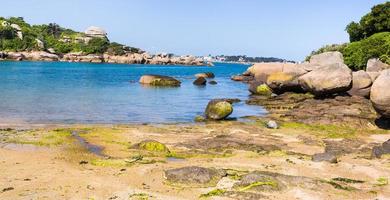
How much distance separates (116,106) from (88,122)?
9337 millimetres

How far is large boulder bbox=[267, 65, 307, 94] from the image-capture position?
133ft

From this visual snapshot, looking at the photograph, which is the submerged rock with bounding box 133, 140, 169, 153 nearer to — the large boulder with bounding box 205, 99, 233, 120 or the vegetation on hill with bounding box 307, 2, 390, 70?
the large boulder with bounding box 205, 99, 233, 120

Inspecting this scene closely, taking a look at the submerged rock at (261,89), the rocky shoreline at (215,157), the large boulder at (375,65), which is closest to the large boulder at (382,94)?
the rocky shoreline at (215,157)

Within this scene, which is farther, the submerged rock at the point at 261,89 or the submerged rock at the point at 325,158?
the submerged rock at the point at 261,89

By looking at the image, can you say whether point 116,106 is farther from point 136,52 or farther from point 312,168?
point 136,52

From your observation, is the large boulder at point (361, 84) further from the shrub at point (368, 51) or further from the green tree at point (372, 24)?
the green tree at point (372, 24)

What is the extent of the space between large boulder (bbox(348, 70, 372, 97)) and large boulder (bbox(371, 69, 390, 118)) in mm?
9781

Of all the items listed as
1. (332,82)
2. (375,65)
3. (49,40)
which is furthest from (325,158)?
(49,40)

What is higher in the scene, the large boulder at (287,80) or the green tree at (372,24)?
the green tree at (372,24)

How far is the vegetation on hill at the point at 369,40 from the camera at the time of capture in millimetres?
45219

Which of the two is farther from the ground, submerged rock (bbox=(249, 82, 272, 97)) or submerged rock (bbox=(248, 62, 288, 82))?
submerged rock (bbox=(248, 62, 288, 82))

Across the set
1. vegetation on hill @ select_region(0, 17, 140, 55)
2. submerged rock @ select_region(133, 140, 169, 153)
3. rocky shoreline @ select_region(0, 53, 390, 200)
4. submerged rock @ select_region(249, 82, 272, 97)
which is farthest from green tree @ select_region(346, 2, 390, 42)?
vegetation on hill @ select_region(0, 17, 140, 55)

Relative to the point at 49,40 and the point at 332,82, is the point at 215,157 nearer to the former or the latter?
the point at 332,82

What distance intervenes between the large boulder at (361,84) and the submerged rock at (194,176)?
2302 cm
